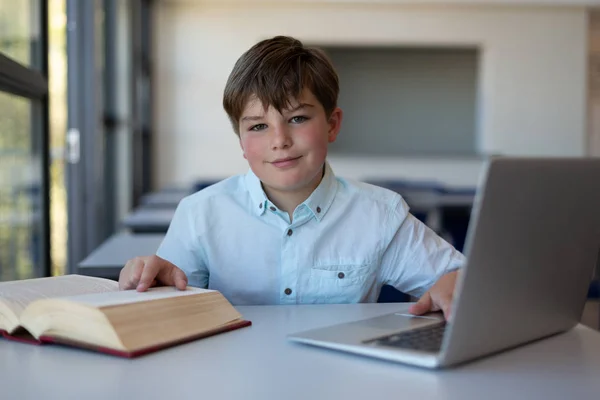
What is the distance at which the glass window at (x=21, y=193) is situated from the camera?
2.48 meters

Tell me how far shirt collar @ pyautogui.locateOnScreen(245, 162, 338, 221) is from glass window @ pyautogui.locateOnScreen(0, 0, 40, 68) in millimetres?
1294

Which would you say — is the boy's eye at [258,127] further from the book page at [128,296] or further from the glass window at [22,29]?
the glass window at [22,29]

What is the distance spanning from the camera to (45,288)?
1.03m

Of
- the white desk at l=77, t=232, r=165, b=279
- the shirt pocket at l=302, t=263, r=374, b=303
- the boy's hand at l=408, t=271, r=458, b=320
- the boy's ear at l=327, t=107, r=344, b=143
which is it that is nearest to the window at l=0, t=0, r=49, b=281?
the white desk at l=77, t=232, r=165, b=279

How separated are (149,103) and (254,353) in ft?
25.4

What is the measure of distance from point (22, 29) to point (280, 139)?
167 centimetres

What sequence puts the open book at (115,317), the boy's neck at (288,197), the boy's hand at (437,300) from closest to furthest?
the open book at (115,317) → the boy's hand at (437,300) → the boy's neck at (288,197)

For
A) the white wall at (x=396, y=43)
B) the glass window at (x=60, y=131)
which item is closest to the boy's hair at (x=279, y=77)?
the glass window at (x=60, y=131)

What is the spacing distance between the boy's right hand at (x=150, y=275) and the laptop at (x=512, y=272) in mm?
242

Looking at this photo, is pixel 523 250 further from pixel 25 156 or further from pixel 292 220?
pixel 25 156

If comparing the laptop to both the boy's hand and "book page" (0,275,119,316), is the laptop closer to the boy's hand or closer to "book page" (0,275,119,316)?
the boy's hand

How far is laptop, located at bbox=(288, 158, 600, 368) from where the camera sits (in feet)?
2.32

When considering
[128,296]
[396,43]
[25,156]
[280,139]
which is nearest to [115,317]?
[128,296]

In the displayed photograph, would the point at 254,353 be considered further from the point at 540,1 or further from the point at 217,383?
the point at 540,1
